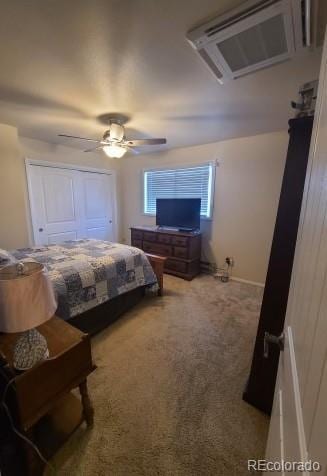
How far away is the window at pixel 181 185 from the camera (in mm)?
3641

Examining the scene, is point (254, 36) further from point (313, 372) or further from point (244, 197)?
point (244, 197)

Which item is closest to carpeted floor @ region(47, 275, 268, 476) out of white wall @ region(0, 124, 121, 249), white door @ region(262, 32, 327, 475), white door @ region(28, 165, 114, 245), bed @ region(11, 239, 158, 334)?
A: bed @ region(11, 239, 158, 334)

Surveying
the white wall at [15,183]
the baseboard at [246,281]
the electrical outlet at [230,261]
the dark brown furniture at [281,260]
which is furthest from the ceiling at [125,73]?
the baseboard at [246,281]

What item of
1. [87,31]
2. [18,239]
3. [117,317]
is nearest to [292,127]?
[87,31]

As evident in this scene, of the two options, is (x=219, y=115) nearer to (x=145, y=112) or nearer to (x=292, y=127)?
(x=145, y=112)

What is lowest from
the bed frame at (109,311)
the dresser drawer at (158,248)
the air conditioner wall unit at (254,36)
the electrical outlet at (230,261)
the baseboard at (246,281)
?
the baseboard at (246,281)

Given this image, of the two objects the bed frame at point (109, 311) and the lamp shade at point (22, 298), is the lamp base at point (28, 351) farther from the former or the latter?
the bed frame at point (109, 311)

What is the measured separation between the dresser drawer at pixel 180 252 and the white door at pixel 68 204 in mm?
2019

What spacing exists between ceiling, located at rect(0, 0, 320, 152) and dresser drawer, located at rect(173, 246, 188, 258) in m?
1.82

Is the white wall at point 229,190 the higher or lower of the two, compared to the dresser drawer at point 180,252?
higher

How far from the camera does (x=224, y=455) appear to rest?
114cm

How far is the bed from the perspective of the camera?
1900 mm

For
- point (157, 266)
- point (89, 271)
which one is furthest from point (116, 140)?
point (157, 266)

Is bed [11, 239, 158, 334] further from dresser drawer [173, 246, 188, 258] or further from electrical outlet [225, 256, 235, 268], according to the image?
electrical outlet [225, 256, 235, 268]
